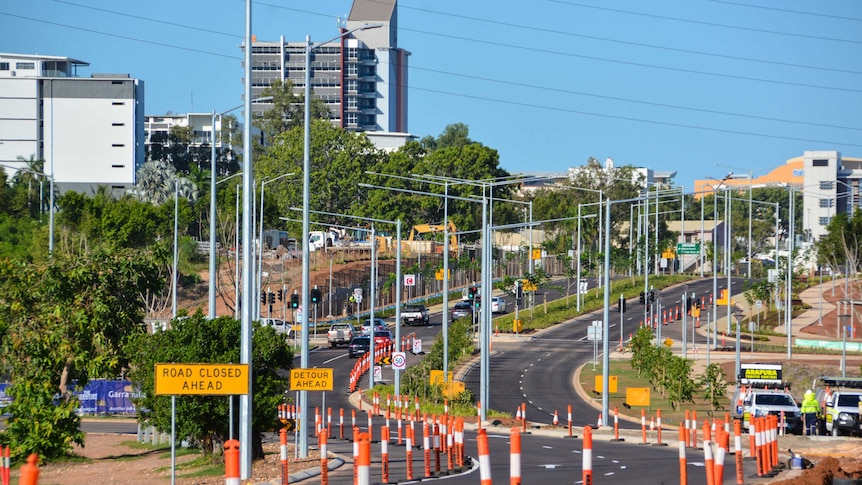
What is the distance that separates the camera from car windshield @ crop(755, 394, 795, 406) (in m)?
38.1

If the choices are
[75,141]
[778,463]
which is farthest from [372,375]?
[75,141]

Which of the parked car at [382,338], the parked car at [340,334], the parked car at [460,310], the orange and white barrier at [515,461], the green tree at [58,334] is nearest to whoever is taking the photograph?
the orange and white barrier at [515,461]

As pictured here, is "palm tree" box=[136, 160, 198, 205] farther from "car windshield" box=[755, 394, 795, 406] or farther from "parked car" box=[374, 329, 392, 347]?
"car windshield" box=[755, 394, 795, 406]

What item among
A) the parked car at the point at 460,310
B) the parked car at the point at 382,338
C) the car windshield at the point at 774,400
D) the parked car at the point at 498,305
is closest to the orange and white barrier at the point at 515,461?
the car windshield at the point at 774,400

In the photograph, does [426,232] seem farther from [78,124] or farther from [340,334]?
[78,124]

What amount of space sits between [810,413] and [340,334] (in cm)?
4369

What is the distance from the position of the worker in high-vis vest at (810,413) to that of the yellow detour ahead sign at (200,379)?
72.3 feet

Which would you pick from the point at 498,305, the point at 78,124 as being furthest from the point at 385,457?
the point at 78,124

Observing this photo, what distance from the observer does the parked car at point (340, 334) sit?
254ft

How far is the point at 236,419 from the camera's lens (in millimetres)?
27891

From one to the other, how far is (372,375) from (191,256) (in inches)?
2194

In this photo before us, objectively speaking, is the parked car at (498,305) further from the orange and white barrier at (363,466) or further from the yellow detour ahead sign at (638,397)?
the orange and white barrier at (363,466)

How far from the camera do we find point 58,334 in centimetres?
3309

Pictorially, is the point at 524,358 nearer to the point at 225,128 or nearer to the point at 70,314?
the point at 70,314
